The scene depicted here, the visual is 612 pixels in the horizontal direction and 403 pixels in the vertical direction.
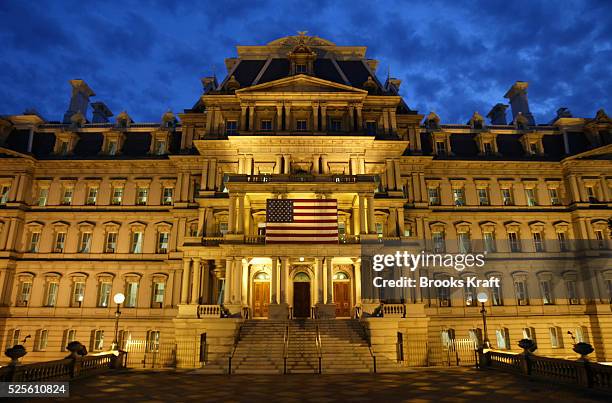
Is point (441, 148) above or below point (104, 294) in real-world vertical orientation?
above

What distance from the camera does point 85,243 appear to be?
123ft

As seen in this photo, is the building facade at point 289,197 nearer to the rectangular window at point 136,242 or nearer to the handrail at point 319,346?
the rectangular window at point 136,242

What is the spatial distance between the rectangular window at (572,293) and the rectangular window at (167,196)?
36209 mm

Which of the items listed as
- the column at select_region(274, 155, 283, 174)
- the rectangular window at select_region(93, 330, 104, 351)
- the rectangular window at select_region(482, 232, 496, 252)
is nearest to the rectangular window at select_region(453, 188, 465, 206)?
the rectangular window at select_region(482, 232, 496, 252)

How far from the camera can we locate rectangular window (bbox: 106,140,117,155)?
133ft

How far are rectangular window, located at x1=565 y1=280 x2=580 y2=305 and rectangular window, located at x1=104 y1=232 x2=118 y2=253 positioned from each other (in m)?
40.1

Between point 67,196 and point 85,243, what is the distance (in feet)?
16.4

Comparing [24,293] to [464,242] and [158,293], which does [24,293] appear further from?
[464,242]

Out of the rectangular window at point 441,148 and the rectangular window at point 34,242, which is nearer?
the rectangular window at point 34,242

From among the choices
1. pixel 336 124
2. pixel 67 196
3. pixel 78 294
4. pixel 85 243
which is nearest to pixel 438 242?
pixel 336 124

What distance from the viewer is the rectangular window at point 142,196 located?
38469 millimetres

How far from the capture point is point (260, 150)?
3475cm

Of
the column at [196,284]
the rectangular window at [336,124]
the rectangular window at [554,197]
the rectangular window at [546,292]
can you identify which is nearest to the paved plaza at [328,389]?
the column at [196,284]
